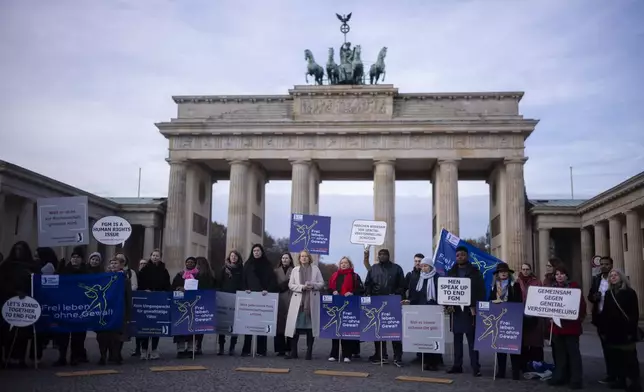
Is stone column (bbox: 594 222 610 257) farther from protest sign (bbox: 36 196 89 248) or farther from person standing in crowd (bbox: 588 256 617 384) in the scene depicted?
protest sign (bbox: 36 196 89 248)

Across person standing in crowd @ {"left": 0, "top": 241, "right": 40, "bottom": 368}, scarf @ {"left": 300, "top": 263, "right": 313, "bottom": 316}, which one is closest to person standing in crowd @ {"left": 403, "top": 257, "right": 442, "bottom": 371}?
scarf @ {"left": 300, "top": 263, "right": 313, "bottom": 316}

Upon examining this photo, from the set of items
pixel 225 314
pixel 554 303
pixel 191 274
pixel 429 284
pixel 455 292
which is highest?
pixel 191 274

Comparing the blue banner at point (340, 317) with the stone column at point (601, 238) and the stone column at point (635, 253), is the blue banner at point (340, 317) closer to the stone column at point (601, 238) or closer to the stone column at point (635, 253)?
the stone column at point (635, 253)

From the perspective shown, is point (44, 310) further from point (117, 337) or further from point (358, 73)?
point (358, 73)

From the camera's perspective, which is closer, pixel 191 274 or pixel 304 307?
pixel 304 307

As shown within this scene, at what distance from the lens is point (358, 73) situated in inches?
1774

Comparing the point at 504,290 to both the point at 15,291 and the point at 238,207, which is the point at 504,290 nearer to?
the point at 15,291

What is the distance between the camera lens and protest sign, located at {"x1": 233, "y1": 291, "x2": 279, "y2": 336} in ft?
43.9

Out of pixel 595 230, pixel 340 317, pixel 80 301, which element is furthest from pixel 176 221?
pixel 340 317

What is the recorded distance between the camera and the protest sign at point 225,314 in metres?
13.8

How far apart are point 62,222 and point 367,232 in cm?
682

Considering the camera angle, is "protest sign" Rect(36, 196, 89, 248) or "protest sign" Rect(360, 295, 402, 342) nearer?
"protest sign" Rect(360, 295, 402, 342)

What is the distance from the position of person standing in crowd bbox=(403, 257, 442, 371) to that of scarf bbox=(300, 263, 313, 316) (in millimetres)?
2018

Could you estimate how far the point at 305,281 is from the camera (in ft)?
44.1
